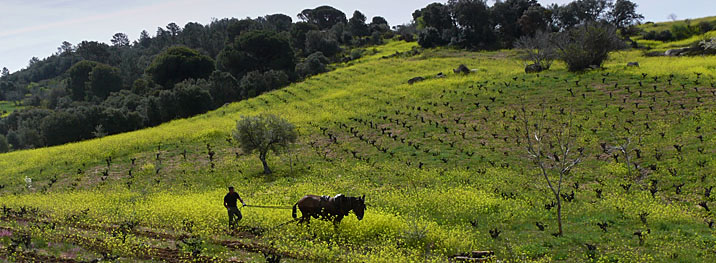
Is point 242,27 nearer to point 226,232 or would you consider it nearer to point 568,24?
point 568,24

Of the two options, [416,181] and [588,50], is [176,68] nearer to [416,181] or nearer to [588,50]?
[588,50]

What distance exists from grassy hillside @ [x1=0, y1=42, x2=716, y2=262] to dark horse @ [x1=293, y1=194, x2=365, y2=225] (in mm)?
485

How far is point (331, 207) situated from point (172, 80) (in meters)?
92.2

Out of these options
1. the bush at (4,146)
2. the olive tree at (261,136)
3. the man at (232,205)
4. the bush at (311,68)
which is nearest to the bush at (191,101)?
the bush at (311,68)

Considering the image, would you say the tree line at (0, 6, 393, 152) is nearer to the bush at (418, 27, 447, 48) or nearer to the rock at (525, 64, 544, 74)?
the bush at (418, 27, 447, 48)

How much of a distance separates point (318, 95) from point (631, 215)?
173 ft

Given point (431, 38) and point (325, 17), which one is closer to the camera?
point (431, 38)

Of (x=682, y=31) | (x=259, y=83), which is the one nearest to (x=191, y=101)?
(x=259, y=83)

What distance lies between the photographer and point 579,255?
15.3m

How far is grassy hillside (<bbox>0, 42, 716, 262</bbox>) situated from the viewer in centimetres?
1645

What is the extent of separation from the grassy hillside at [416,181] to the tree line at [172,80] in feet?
51.8

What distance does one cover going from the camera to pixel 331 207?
18.2 meters

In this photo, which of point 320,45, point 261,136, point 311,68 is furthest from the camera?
point 320,45

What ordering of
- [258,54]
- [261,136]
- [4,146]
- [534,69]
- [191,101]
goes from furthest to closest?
[258,54]
[4,146]
[191,101]
[534,69]
[261,136]
